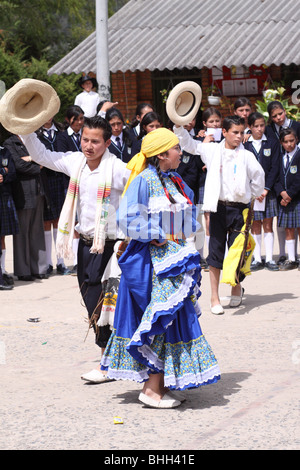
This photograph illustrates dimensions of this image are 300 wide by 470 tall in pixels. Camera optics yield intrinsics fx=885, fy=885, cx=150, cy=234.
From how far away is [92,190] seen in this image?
5953mm

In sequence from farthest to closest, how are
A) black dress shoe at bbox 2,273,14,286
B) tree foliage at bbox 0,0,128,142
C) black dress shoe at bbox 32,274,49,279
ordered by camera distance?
tree foliage at bbox 0,0,128,142
black dress shoe at bbox 32,274,49,279
black dress shoe at bbox 2,273,14,286

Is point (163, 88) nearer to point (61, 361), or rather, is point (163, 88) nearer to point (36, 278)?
→ point (36, 278)

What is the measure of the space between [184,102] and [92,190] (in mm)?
1027

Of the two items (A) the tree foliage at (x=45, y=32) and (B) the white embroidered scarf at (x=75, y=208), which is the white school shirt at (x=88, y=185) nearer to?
(B) the white embroidered scarf at (x=75, y=208)

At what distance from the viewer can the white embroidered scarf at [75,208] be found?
5.81 meters

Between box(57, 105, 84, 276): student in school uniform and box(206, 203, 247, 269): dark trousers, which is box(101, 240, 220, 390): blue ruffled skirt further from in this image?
box(57, 105, 84, 276): student in school uniform

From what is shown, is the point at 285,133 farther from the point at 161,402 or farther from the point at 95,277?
the point at 161,402

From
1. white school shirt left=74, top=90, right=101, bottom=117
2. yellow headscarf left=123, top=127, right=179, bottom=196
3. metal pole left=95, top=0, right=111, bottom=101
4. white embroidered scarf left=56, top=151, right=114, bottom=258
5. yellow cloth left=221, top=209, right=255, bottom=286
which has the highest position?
metal pole left=95, top=0, right=111, bottom=101

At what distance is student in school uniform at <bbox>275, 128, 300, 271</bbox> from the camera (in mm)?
10273

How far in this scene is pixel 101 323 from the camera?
5.86 meters

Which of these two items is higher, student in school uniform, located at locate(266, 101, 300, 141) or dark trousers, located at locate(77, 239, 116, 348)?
student in school uniform, located at locate(266, 101, 300, 141)

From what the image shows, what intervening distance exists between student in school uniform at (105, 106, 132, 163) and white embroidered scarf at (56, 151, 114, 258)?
4176 mm

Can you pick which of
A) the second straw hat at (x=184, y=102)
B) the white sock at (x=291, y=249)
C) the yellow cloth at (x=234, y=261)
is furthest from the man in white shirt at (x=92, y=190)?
the white sock at (x=291, y=249)

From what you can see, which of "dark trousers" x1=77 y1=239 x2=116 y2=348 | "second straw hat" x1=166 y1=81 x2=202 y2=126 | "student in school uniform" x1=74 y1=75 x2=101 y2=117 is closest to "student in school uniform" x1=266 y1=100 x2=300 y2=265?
"student in school uniform" x1=74 y1=75 x2=101 y2=117
